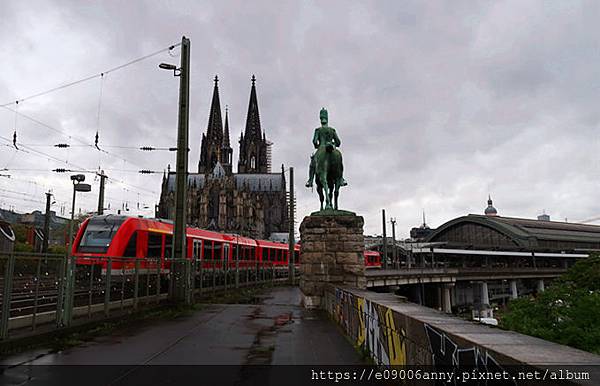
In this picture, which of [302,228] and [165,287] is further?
[165,287]

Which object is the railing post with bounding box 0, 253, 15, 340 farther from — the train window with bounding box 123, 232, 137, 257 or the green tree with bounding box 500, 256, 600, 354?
the green tree with bounding box 500, 256, 600, 354

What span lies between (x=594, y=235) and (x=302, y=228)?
119m

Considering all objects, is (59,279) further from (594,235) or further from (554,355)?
(594,235)

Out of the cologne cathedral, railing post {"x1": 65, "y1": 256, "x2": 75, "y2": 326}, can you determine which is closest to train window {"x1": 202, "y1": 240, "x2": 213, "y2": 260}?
railing post {"x1": 65, "y1": 256, "x2": 75, "y2": 326}

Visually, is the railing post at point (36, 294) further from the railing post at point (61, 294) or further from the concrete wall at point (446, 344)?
the concrete wall at point (446, 344)

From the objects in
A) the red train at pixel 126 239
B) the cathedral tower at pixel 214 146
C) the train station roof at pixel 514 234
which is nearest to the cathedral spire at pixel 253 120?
the cathedral tower at pixel 214 146

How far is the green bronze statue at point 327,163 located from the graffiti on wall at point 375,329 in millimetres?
Result: 5115

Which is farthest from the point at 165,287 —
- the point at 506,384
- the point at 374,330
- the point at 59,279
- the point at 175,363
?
the point at 506,384

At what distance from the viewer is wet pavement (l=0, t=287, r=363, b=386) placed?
6145 millimetres

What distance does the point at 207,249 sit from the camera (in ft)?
84.3

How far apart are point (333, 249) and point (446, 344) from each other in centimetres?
1008

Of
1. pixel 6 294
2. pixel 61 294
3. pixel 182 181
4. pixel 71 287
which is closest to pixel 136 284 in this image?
pixel 71 287

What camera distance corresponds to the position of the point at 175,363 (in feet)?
21.7

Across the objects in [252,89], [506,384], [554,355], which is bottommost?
[506,384]
